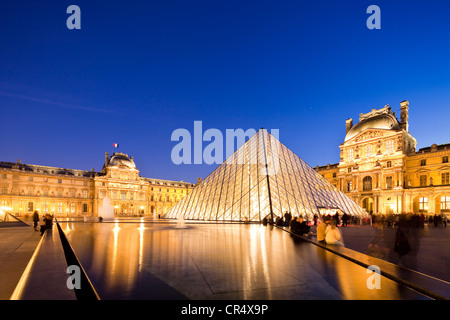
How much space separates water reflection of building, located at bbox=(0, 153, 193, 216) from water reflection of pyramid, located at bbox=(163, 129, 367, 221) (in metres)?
36.4

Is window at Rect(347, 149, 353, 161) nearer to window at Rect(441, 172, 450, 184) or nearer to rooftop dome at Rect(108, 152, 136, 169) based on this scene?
window at Rect(441, 172, 450, 184)

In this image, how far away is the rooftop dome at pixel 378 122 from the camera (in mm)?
39031

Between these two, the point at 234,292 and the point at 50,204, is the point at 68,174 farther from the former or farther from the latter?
the point at 234,292

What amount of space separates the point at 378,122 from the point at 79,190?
186 feet

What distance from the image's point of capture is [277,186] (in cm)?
2102

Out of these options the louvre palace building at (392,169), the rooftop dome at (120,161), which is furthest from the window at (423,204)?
the rooftop dome at (120,161)

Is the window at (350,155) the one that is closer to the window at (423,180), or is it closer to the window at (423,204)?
the window at (423,180)

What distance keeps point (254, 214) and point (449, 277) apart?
15.6m

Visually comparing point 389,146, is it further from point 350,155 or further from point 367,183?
point 367,183

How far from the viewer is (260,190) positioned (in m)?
20.9

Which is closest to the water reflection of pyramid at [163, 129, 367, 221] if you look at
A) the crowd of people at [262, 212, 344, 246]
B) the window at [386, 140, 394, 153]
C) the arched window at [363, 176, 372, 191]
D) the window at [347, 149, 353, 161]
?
the crowd of people at [262, 212, 344, 246]

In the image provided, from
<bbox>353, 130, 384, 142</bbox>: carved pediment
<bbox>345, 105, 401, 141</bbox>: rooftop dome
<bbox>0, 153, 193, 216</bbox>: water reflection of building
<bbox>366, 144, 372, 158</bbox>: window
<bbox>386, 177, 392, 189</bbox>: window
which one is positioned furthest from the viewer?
<bbox>0, 153, 193, 216</bbox>: water reflection of building

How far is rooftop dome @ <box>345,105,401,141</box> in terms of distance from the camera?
39031 millimetres

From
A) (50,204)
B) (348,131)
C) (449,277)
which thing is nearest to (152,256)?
(449,277)
